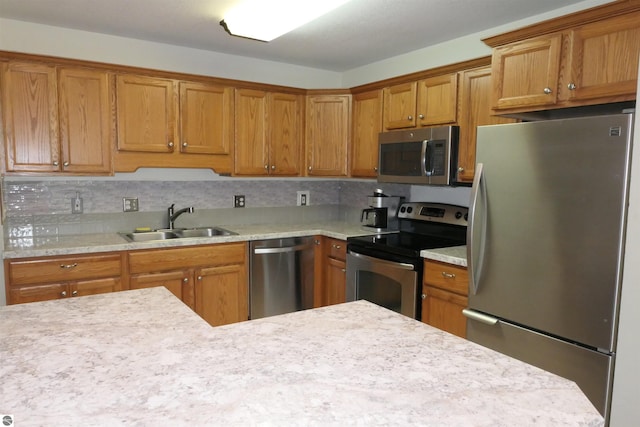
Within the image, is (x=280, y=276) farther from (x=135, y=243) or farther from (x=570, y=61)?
(x=570, y=61)

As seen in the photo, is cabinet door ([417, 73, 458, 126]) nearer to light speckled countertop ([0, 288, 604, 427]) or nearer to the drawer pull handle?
light speckled countertop ([0, 288, 604, 427])

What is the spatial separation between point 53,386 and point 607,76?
7.67 feet

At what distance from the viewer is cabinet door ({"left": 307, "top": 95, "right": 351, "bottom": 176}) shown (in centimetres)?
384

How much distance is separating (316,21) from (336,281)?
76.3 inches

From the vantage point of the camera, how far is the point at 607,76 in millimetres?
1955

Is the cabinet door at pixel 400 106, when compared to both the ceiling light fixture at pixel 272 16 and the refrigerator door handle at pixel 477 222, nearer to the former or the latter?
the refrigerator door handle at pixel 477 222

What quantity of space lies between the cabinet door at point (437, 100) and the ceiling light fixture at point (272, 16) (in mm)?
1182

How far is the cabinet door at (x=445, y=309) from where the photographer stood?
2.58 meters

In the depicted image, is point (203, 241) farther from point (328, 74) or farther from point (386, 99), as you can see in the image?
point (328, 74)

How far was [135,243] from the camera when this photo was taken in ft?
9.57

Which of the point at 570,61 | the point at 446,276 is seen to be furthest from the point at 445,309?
the point at 570,61

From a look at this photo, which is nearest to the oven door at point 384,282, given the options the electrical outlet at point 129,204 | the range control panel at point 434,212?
the range control panel at point 434,212

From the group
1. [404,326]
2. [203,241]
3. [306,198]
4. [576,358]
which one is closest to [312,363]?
[404,326]

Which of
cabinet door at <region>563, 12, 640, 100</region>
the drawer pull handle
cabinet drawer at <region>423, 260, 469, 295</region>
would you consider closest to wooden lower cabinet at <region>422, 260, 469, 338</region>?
cabinet drawer at <region>423, 260, 469, 295</region>
